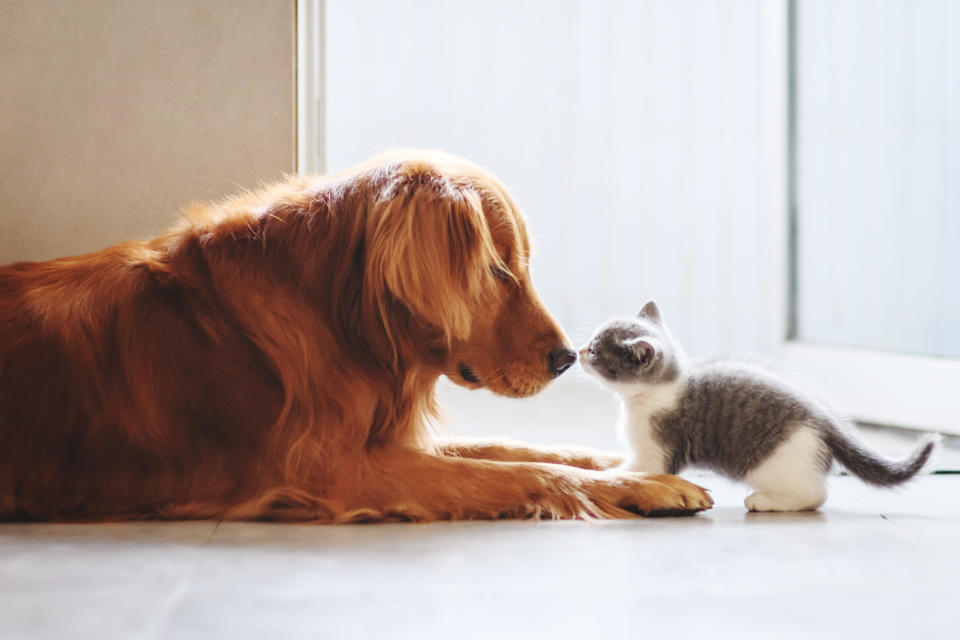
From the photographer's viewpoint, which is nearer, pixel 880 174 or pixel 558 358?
pixel 558 358

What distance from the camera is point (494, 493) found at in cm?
156

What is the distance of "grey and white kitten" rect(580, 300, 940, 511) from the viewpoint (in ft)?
5.22

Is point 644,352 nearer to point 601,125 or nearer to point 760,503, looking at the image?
point 760,503

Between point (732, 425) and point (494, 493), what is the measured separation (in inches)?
15.4

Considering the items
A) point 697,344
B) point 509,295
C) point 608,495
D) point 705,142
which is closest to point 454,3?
point 705,142

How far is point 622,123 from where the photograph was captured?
3680 mm

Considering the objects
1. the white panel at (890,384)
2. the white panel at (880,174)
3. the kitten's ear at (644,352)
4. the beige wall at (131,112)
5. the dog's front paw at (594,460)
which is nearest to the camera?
the kitten's ear at (644,352)

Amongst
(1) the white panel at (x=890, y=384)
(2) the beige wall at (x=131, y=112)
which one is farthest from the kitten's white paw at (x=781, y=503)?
(2) the beige wall at (x=131, y=112)

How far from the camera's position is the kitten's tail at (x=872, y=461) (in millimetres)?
1578

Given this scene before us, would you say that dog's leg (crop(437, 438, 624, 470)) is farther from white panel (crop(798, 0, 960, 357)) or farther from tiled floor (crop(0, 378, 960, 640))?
white panel (crop(798, 0, 960, 357))

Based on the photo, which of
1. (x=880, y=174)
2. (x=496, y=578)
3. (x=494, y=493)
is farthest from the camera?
(x=880, y=174)

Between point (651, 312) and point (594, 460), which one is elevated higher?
Result: point (651, 312)

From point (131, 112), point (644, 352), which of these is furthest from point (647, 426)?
point (131, 112)

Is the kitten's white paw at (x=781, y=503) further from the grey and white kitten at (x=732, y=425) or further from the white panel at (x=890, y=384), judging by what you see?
the white panel at (x=890, y=384)
